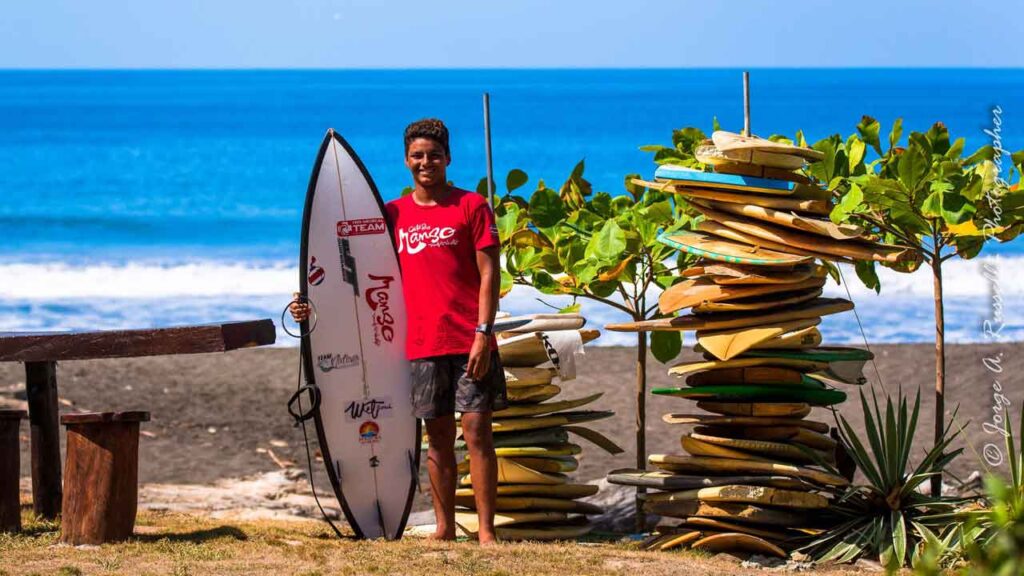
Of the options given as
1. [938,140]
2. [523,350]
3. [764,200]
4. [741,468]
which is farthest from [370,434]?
[938,140]

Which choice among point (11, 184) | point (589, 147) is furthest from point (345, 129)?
point (11, 184)

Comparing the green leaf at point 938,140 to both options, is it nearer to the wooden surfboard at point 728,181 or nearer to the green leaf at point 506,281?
the wooden surfboard at point 728,181

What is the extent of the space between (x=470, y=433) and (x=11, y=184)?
38160 mm

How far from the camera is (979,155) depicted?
6242mm

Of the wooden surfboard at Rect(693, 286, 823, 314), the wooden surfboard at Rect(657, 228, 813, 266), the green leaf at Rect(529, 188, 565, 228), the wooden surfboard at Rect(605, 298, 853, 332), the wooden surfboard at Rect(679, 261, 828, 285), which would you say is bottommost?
the wooden surfboard at Rect(605, 298, 853, 332)

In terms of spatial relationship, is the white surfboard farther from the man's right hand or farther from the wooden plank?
the wooden plank

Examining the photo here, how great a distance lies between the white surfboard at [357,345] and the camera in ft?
20.2

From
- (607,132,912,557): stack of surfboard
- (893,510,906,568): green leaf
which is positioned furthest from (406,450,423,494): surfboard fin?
(893,510,906,568): green leaf

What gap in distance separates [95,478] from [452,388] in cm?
152

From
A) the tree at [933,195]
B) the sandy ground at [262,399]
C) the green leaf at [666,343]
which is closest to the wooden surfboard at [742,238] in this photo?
A: the tree at [933,195]

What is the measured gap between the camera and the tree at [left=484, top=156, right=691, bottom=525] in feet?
21.2

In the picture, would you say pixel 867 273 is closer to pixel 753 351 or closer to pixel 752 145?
pixel 753 351

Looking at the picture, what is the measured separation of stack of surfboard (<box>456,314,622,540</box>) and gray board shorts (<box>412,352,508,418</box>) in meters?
0.55

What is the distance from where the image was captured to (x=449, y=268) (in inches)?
225
